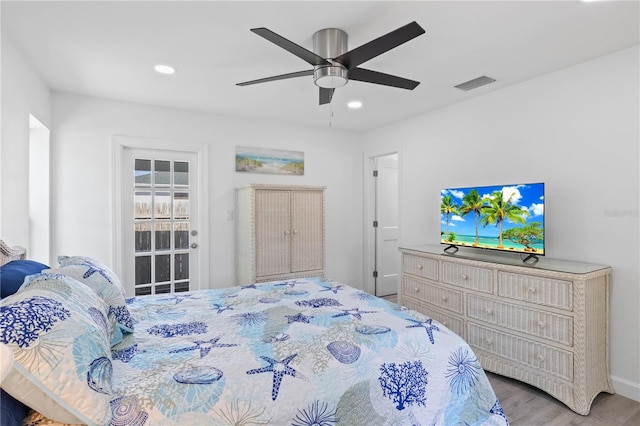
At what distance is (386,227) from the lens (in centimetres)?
534

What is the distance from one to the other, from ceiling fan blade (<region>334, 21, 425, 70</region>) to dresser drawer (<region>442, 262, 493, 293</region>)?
6.55 feet

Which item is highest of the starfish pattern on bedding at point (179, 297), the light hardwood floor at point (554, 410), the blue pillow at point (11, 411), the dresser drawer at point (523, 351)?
the blue pillow at point (11, 411)

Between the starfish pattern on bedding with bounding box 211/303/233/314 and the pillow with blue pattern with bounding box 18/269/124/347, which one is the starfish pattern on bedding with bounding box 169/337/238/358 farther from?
the starfish pattern on bedding with bounding box 211/303/233/314

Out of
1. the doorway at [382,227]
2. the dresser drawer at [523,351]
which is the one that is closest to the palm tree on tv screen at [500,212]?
the dresser drawer at [523,351]

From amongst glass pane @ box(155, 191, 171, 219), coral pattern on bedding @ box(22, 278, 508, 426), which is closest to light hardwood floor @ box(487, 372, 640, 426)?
coral pattern on bedding @ box(22, 278, 508, 426)

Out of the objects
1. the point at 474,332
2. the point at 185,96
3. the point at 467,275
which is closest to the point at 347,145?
the point at 185,96

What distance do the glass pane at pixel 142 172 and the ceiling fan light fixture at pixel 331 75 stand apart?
2521 millimetres

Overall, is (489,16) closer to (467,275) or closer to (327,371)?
(467,275)

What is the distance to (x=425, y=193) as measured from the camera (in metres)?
4.18

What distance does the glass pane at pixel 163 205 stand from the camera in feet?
12.9

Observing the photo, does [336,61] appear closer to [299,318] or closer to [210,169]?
[299,318]

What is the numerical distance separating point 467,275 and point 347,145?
109 inches

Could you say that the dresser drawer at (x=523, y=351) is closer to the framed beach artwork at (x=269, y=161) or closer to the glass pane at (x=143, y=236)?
the framed beach artwork at (x=269, y=161)

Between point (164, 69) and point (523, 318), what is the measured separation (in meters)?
3.50
